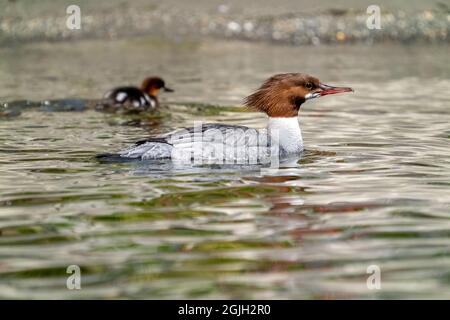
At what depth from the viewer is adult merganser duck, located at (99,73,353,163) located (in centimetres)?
726

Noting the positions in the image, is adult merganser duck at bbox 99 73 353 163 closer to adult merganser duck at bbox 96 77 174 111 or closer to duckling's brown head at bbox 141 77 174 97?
adult merganser duck at bbox 96 77 174 111

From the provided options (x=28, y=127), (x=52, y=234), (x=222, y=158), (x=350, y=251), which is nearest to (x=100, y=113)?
(x=28, y=127)

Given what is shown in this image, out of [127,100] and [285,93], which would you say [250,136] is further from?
[127,100]

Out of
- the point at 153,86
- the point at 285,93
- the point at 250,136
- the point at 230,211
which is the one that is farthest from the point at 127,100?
the point at 230,211

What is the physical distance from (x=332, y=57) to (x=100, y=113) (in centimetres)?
A: 595

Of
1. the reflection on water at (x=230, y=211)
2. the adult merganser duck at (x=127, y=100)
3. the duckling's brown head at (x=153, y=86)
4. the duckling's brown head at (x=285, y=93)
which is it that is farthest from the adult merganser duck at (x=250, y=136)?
the duckling's brown head at (x=153, y=86)

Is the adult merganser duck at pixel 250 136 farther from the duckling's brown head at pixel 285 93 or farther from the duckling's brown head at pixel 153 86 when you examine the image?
the duckling's brown head at pixel 153 86

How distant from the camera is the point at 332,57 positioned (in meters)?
15.9

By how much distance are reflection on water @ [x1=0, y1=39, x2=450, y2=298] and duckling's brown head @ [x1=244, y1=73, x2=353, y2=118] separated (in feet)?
1.41

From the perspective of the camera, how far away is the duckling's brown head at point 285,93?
7789 mm

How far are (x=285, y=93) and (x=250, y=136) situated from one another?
0.62 meters

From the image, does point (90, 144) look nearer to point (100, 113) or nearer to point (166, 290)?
point (100, 113)

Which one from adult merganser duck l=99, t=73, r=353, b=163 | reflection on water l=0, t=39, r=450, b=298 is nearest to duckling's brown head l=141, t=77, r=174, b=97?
reflection on water l=0, t=39, r=450, b=298

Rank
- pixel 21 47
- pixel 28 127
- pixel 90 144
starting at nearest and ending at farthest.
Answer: pixel 90 144
pixel 28 127
pixel 21 47
